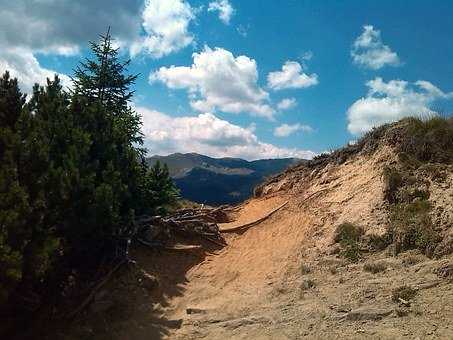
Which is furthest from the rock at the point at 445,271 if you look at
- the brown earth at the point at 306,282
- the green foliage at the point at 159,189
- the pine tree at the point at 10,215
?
the green foliage at the point at 159,189

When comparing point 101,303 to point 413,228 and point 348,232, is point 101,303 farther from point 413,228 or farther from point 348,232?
point 413,228

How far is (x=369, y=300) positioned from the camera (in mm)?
10750

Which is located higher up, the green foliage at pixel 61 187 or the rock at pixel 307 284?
the green foliage at pixel 61 187

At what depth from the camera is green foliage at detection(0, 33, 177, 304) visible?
33.3 feet

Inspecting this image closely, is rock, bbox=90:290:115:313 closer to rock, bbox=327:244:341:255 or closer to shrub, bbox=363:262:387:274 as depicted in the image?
rock, bbox=327:244:341:255

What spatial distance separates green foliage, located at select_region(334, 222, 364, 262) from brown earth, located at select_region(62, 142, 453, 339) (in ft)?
0.64

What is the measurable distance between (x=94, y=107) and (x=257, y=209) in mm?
7940

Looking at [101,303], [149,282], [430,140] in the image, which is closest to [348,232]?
[430,140]

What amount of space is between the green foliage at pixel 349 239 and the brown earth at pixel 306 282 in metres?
0.19

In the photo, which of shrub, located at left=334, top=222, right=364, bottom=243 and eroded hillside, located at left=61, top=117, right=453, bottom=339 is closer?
eroded hillside, located at left=61, top=117, right=453, bottom=339

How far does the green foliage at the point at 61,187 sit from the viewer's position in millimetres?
10148

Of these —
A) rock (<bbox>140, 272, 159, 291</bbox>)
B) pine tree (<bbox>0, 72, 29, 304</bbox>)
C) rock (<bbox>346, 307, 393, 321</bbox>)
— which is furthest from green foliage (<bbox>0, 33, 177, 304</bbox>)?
rock (<bbox>346, 307, 393, 321</bbox>)

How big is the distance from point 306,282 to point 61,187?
20.3 ft

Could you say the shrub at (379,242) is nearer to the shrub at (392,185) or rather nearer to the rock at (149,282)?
the shrub at (392,185)
